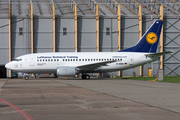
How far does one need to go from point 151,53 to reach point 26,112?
1129 inches

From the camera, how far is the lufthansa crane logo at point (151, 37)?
35.0 m

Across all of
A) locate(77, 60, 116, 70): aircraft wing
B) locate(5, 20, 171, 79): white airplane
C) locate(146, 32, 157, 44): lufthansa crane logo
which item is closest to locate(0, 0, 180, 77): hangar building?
locate(146, 32, 157, 44): lufthansa crane logo

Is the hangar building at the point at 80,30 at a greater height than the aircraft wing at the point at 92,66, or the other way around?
the hangar building at the point at 80,30

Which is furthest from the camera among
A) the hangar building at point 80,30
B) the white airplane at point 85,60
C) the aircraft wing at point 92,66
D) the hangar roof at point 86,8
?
the hangar roof at point 86,8

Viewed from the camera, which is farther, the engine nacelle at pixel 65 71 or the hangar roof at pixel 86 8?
the hangar roof at pixel 86 8

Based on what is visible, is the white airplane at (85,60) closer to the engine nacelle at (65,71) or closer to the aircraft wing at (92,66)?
the aircraft wing at (92,66)

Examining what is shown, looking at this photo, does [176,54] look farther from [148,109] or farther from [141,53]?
[148,109]

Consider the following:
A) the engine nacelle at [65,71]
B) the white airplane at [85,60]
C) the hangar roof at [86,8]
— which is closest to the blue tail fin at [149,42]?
the white airplane at [85,60]

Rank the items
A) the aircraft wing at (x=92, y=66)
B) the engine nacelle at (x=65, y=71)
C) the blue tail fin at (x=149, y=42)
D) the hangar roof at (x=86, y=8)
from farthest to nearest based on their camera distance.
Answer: the hangar roof at (x=86, y=8) → the blue tail fin at (x=149, y=42) → the aircraft wing at (x=92, y=66) → the engine nacelle at (x=65, y=71)

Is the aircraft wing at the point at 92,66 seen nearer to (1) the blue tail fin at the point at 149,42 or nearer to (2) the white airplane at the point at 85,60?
(2) the white airplane at the point at 85,60

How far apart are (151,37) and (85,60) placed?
9.37m

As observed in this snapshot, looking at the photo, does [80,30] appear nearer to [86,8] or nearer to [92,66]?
[86,8]

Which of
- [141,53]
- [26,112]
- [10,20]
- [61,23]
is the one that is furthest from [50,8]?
[26,112]

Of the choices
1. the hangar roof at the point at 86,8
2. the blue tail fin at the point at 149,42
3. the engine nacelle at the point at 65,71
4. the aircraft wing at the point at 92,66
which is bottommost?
the engine nacelle at the point at 65,71
